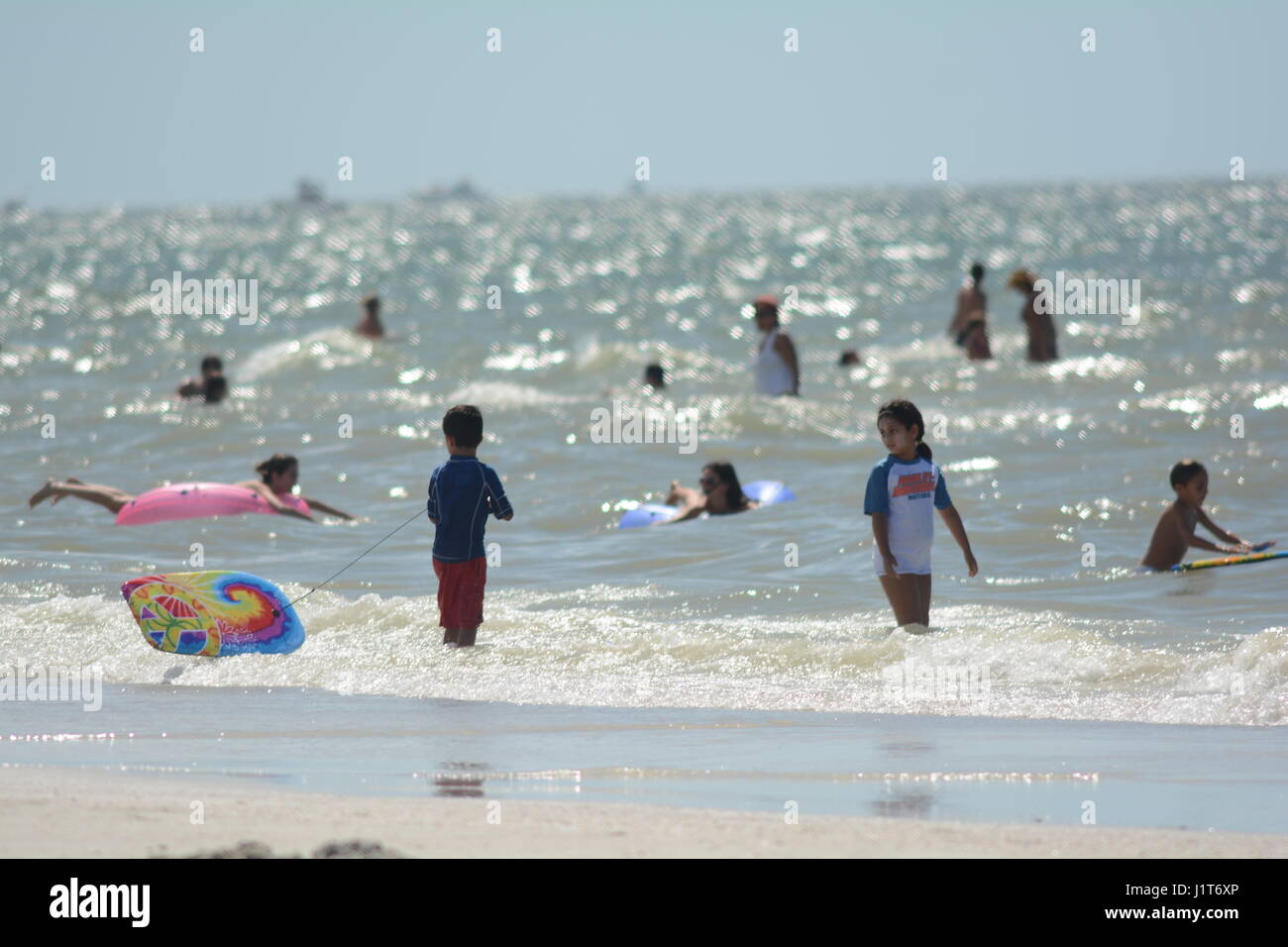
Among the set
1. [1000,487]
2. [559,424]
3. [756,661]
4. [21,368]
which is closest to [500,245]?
[21,368]

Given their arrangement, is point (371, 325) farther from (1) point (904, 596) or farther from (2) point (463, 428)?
(1) point (904, 596)

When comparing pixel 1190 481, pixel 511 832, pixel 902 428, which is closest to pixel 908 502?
pixel 902 428

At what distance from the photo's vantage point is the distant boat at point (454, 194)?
17038cm

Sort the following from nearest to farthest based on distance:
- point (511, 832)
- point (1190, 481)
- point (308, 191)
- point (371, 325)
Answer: point (511, 832), point (1190, 481), point (371, 325), point (308, 191)

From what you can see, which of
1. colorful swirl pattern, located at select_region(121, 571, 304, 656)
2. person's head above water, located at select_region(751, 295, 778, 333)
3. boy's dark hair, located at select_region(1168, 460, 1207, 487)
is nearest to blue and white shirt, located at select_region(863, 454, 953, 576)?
boy's dark hair, located at select_region(1168, 460, 1207, 487)

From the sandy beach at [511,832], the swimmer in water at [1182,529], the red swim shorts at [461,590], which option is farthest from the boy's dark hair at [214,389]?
the sandy beach at [511,832]

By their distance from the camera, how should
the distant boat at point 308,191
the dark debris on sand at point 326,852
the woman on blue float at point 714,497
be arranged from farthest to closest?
the distant boat at point 308,191, the woman on blue float at point 714,497, the dark debris on sand at point 326,852

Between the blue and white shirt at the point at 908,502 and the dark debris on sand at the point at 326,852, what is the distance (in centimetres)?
378

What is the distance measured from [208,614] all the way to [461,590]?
1.20 meters

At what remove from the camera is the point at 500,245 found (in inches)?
2808

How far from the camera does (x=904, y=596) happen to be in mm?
7863

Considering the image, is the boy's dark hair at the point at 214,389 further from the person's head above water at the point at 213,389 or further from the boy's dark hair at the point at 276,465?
the boy's dark hair at the point at 276,465
